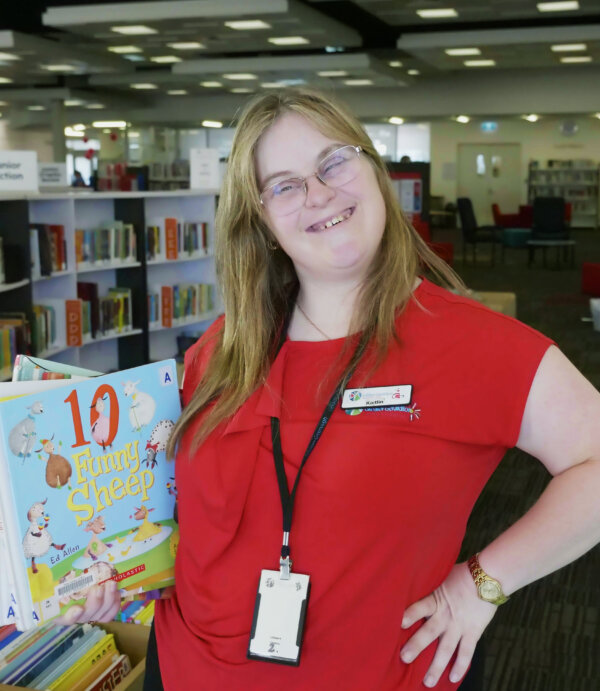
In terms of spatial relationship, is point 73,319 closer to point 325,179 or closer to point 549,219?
point 325,179

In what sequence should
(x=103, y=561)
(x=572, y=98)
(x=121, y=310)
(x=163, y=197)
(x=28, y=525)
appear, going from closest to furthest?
(x=28, y=525) → (x=103, y=561) → (x=121, y=310) → (x=163, y=197) → (x=572, y=98)

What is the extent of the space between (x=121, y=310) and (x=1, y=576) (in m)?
5.65

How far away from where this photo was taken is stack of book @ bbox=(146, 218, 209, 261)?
7.08m

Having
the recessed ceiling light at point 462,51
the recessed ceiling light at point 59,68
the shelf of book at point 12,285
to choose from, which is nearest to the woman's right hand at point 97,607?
the shelf of book at point 12,285

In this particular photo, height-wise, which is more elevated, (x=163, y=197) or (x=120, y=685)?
(x=163, y=197)

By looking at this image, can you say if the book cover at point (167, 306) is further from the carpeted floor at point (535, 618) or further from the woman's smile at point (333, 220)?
the woman's smile at point (333, 220)

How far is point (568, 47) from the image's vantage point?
13.6 m

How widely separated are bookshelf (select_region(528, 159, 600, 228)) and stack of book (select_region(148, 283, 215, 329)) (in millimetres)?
19425

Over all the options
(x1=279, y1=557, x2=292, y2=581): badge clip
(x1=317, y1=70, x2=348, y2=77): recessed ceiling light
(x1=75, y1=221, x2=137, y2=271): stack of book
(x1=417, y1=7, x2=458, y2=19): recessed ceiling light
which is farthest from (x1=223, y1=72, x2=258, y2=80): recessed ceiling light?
(x1=279, y1=557, x2=292, y2=581): badge clip

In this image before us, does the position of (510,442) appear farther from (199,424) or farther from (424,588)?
(199,424)

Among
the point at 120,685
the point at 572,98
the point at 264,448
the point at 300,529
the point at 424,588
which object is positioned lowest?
the point at 120,685

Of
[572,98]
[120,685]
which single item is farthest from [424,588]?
[572,98]

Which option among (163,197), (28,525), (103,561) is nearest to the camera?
(28,525)

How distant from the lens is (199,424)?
141 cm
